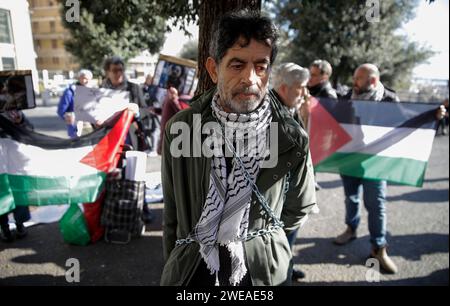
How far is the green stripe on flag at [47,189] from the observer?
3.09 meters

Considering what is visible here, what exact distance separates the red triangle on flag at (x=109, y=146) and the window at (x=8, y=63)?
118cm

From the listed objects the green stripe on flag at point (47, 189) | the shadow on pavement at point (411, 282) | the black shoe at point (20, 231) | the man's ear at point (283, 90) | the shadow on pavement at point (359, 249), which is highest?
the man's ear at point (283, 90)

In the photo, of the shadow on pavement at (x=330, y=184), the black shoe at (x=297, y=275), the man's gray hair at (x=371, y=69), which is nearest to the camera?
the black shoe at (x=297, y=275)

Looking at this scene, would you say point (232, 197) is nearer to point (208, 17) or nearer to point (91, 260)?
point (208, 17)

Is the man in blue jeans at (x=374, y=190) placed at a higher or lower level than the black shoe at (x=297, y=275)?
higher

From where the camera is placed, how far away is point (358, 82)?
11.7 feet

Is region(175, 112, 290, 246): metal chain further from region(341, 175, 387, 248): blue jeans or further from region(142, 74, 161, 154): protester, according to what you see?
region(142, 74, 161, 154): protester

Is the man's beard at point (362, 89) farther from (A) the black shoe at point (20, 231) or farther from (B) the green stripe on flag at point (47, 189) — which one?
(A) the black shoe at point (20, 231)

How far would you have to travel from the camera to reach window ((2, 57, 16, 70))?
96.3 inches

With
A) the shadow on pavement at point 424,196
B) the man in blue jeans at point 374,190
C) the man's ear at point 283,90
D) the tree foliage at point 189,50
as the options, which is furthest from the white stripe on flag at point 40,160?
the tree foliage at point 189,50

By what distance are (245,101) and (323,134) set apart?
251cm

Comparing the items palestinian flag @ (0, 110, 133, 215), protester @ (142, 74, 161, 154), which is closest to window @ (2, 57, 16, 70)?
palestinian flag @ (0, 110, 133, 215)

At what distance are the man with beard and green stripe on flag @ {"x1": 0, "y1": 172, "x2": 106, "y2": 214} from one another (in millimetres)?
2104
